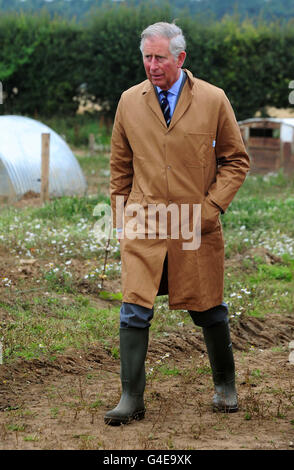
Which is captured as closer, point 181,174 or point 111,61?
point 181,174

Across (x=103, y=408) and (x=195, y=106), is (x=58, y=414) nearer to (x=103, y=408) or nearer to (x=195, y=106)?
(x=103, y=408)

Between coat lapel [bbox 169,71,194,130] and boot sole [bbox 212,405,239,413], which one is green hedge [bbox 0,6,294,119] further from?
boot sole [bbox 212,405,239,413]

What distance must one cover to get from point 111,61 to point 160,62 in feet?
62.1

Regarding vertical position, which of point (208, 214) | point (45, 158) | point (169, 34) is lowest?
point (45, 158)

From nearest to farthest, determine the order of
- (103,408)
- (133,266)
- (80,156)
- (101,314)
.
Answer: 1. (133,266)
2. (103,408)
3. (101,314)
4. (80,156)

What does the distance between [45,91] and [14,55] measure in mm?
1392

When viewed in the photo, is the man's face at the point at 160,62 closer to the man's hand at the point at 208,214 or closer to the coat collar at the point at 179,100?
the coat collar at the point at 179,100

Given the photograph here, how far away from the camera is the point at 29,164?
43.5 feet

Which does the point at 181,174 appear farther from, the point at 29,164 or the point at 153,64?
the point at 29,164

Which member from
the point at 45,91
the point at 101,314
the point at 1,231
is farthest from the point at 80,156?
the point at 101,314

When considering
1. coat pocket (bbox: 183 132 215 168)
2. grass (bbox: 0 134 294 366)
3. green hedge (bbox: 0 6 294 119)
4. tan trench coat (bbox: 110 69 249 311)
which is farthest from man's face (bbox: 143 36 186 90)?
green hedge (bbox: 0 6 294 119)

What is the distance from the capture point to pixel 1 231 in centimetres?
914

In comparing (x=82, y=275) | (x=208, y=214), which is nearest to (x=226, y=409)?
(x=208, y=214)

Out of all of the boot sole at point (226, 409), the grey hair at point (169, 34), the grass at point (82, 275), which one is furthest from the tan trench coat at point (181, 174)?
the grass at point (82, 275)
